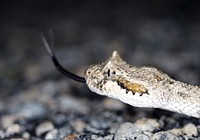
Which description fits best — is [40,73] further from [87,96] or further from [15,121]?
[15,121]

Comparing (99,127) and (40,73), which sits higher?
(40,73)

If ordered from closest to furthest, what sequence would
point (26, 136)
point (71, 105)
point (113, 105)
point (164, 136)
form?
point (164, 136) → point (26, 136) → point (113, 105) → point (71, 105)

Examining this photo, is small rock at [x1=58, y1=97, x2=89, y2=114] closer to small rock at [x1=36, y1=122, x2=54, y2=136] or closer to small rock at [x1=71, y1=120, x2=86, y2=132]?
small rock at [x1=71, y1=120, x2=86, y2=132]

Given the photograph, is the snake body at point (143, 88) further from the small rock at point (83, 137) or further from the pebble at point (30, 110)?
the pebble at point (30, 110)

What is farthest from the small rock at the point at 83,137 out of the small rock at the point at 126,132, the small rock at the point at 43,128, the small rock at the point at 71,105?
the small rock at the point at 71,105

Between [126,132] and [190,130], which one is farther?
[190,130]

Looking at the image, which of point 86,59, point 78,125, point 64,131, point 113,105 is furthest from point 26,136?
point 86,59

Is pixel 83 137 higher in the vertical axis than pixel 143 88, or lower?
lower

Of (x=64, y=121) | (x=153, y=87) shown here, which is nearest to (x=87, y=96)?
(x=64, y=121)

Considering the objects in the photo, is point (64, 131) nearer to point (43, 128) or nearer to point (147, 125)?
point (43, 128)
